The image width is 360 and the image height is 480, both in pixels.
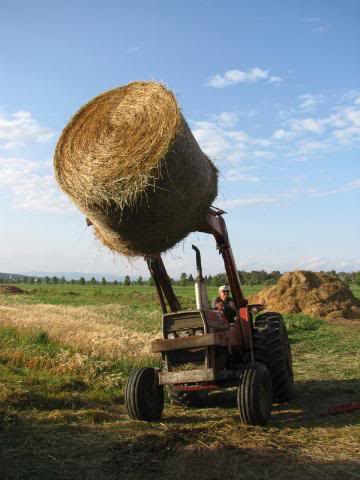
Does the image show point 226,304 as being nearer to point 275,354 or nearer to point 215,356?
point 275,354

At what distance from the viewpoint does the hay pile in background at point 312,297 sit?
74.3ft

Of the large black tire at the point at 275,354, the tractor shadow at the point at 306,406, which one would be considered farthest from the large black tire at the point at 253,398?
the large black tire at the point at 275,354

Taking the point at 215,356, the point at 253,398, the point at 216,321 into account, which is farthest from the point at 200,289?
the point at 253,398

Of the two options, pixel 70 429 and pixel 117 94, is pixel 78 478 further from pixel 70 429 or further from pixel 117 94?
pixel 117 94

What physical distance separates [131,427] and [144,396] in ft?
1.76

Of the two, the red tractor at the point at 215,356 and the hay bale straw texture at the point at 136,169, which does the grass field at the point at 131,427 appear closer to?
the red tractor at the point at 215,356

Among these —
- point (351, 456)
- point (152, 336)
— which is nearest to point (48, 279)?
point (152, 336)

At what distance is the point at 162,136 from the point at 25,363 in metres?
6.41

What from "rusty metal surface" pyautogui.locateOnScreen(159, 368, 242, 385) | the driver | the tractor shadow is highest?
the driver

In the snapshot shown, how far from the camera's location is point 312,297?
2364 centimetres

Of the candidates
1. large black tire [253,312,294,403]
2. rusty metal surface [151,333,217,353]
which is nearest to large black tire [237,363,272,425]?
rusty metal surface [151,333,217,353]

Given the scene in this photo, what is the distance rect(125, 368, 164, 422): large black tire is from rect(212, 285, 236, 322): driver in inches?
57.7

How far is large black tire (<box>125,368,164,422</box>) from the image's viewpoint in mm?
7719

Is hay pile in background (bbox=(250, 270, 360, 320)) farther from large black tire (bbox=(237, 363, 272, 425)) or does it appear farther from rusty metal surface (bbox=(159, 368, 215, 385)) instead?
rusty metal surface (bbox=(159, 368, 215, 385))
